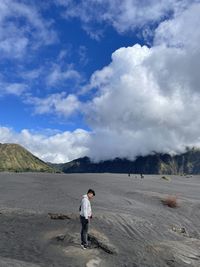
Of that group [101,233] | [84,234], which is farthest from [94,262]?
[101,233]

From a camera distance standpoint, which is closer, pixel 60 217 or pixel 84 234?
pixel 84 234

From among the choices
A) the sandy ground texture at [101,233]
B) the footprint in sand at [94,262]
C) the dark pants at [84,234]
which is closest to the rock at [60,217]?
the sandy ground texture at [101,233]

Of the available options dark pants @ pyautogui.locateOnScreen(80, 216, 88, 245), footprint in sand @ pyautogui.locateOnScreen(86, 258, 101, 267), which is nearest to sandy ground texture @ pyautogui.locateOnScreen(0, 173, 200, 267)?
footprint in sand @ pyautogui.locateOnScreen(86, 258, 101, 267)

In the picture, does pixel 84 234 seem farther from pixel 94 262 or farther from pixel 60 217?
pixel 60 217

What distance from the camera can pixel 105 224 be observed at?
2780 centimetres

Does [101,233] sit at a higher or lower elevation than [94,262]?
higher

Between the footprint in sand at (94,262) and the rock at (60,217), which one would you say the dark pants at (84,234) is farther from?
the rock at (60,217)

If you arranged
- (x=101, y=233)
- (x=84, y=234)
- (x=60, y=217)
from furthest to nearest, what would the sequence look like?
(x=60, y=217), (x=101, y=233), (x=84, y=234)

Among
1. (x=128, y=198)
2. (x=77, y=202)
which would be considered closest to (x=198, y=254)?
(x=77, y=202)

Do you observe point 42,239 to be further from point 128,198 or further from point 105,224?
point 128,198

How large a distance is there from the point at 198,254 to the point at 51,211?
1244 cm

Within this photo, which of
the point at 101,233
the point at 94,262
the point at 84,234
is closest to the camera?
the point at 94,262

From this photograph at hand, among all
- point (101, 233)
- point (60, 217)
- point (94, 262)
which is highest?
point (60, 217)

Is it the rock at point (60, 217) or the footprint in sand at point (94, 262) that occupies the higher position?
the rock at point (60, 217)
